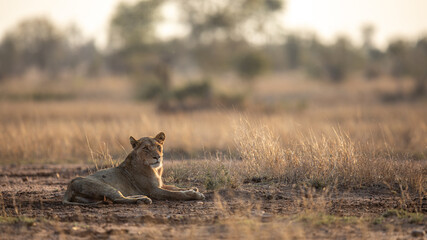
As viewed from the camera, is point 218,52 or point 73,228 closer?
point 73,228

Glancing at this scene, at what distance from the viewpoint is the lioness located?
6699 mm

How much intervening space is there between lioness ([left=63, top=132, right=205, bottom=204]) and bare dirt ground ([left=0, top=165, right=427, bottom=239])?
129 mm

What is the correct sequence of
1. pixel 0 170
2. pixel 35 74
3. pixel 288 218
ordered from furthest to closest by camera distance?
1. pixel 35 74
2. pixel 0 170
3. pixel 288 218

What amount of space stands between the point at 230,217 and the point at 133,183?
1.80 metres

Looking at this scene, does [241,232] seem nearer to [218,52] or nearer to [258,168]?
[258,168]

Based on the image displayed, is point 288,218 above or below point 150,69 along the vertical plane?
below

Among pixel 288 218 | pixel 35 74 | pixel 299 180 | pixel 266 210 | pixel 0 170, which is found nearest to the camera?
pixel 288 218

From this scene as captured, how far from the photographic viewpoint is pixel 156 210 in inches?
255

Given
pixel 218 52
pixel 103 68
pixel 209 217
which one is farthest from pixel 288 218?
pixel 103 68

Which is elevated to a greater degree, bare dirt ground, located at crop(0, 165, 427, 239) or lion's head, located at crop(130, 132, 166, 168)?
lion's head, located at crop(130, 132, 166, 168)

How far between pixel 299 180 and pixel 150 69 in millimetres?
25233

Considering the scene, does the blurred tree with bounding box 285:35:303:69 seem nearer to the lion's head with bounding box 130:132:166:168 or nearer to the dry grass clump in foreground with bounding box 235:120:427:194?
the dry grass clump in foreground with bounding box 235:120:427:194

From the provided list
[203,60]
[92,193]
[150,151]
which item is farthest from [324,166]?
[203,60]

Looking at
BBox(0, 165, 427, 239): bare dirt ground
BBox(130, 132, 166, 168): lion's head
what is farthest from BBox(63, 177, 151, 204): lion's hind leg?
BBox(130, 132, 166, 168): lion's head
